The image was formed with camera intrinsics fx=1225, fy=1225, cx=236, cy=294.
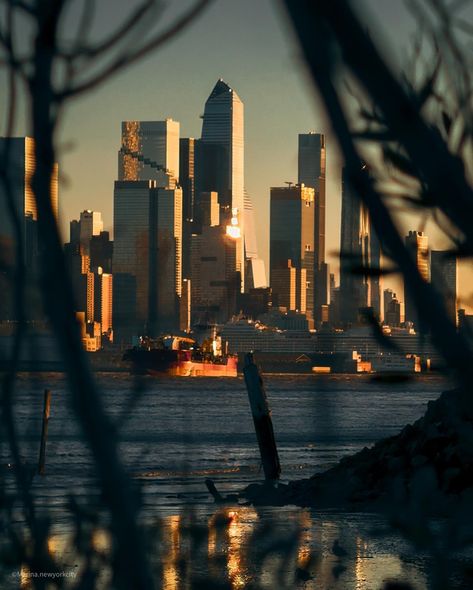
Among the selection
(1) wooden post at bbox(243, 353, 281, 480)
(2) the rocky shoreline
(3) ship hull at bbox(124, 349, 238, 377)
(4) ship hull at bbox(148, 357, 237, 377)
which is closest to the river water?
(2) the rocky shoreline

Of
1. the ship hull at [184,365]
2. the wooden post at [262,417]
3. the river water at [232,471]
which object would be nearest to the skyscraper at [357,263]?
the river water at [232,471]

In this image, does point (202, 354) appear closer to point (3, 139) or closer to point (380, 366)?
point (380, 366)

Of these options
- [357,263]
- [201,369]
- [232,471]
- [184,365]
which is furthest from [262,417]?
[201,369]

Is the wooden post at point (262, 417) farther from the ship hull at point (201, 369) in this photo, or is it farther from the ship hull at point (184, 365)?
the ship hull at point (201, 369)

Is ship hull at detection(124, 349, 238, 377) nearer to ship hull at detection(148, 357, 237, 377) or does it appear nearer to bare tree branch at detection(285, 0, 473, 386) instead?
ship hull at detection(148, 357, 237, 377)

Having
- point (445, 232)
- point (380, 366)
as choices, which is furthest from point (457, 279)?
point (380, 366)

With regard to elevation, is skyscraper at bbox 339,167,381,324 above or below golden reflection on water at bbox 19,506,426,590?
above
